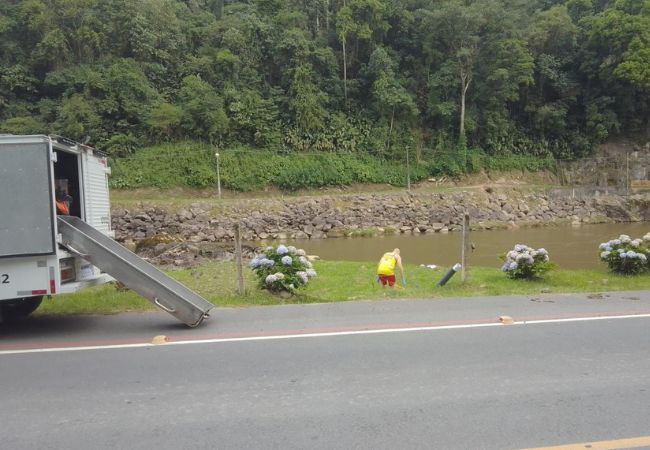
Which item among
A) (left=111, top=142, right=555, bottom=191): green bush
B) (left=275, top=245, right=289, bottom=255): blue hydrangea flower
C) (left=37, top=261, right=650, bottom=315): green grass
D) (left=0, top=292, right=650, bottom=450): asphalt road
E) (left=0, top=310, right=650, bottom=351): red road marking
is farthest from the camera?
(left=111, top=142, right=555, bottom=191): green bush

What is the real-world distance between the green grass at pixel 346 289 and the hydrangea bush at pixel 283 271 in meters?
0.24

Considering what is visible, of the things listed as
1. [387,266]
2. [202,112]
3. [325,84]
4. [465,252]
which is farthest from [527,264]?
[325,84]

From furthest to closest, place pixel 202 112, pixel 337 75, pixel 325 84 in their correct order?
pixel 337 75, pixel 325 84, pixel 202 112

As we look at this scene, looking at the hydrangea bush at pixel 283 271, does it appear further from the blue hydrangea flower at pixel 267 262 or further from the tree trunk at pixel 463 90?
the tree trunk at pixel 463 90

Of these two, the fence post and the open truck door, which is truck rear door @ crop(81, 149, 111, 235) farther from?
the fence post

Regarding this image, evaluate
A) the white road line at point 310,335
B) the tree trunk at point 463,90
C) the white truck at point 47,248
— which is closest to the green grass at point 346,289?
the white truck at point 47,248

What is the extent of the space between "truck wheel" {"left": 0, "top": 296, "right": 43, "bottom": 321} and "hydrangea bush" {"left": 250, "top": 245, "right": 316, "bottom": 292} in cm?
384

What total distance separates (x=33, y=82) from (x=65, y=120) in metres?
8.79

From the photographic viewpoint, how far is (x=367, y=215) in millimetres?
35062

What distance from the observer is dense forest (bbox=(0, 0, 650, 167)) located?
41844 mm

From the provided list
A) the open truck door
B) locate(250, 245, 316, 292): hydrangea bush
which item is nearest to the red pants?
locate(250, 245, 316, 292): hydrangea bush

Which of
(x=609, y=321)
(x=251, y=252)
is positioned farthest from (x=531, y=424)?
(x=251, y=252)

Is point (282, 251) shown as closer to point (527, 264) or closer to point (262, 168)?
point (527, 264)

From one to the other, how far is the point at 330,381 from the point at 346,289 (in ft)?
19.7
